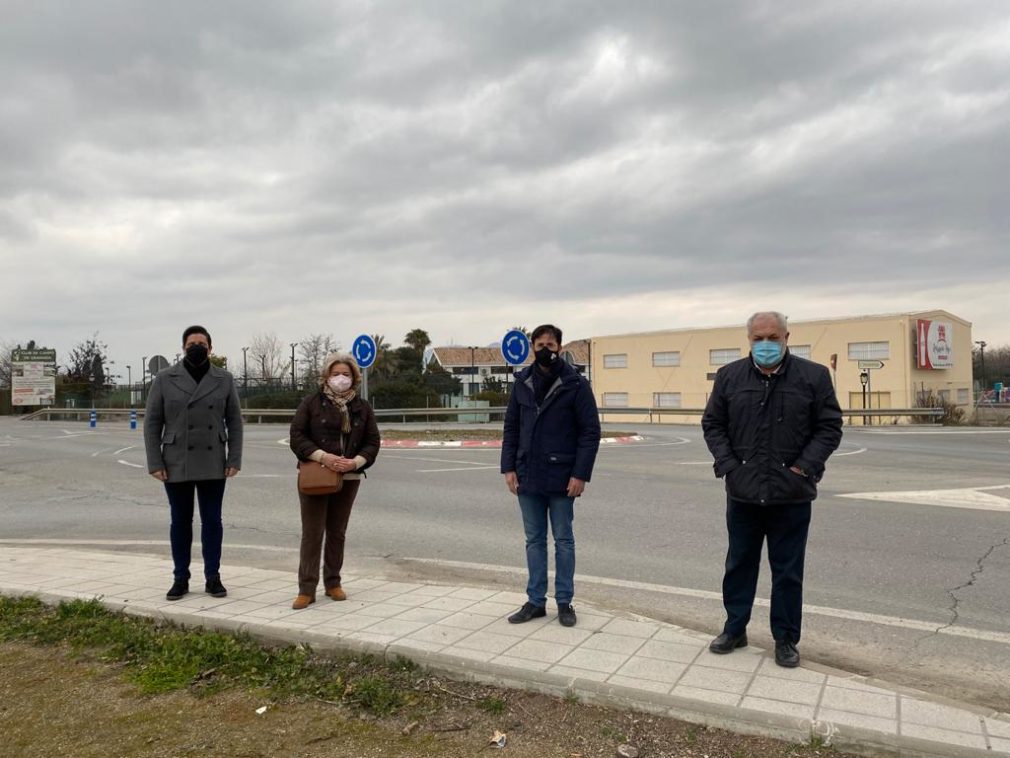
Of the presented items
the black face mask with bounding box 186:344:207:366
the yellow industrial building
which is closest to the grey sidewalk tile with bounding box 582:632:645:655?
the black face mask with bounding box 186:344:207:366

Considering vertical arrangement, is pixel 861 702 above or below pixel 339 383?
below

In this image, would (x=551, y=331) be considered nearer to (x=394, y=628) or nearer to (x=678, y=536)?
(x=394, y=628)

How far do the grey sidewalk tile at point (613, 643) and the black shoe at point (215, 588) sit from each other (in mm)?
2749

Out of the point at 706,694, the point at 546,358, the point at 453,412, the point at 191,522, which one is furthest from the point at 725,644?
the point at 453,412

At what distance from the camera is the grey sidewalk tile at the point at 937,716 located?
3527 millimetres

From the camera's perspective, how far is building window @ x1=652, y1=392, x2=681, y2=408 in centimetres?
5638

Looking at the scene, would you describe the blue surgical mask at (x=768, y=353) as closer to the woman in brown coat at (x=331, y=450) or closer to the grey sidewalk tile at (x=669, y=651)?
the grey sidewalk tile at (x=669, y=651)

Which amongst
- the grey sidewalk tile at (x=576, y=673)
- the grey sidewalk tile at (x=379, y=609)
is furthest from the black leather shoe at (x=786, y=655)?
the grey sidewalk tile at (x=379, y=609)

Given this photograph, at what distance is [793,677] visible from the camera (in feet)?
13.6

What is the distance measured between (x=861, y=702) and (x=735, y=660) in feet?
2.46

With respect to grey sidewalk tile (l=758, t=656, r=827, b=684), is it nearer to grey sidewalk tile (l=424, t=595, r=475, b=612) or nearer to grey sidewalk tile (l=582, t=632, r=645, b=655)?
grey sidewalk tile (l=582, t=632, r=645, b=655)

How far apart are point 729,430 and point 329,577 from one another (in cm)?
298

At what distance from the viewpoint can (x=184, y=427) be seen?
5.80 m

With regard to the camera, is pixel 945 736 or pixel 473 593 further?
pixel 473 593
